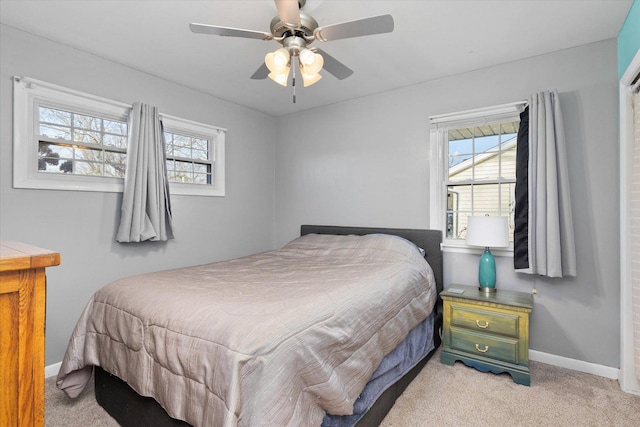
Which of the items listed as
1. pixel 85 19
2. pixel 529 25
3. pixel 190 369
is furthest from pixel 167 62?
pixel 529 25

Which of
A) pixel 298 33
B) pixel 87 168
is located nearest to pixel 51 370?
pixel 87 168

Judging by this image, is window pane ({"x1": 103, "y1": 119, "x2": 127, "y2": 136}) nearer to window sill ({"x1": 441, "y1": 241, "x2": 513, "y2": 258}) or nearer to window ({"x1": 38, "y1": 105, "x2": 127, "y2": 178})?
window ({"x1": 38, "y1": 105, "x2": 127, "y2": 178})

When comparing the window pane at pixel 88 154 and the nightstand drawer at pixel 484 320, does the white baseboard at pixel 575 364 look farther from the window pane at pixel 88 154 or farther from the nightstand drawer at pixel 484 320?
the window pane at pixel 88 154

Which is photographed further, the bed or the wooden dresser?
the bed

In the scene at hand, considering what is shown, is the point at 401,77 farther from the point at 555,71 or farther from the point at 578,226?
the point at 578,226

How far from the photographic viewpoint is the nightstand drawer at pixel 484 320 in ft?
7.59

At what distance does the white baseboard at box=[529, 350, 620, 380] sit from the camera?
7.72ft

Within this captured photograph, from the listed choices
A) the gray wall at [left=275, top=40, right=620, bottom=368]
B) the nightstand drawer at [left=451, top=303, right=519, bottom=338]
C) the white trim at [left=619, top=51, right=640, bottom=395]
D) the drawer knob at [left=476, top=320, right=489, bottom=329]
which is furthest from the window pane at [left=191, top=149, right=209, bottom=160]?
the white trim at [left=619, top=51, right=640, bottom=395]

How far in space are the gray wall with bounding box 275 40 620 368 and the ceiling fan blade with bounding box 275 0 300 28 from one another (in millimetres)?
1950

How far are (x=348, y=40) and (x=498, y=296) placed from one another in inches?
90.9

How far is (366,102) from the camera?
3596 mm

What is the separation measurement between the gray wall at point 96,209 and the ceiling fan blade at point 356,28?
1.85 metres

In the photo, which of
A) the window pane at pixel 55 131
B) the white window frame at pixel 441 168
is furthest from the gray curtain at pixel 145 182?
the white window frame at pixel 441 168

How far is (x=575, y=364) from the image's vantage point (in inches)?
97.6
